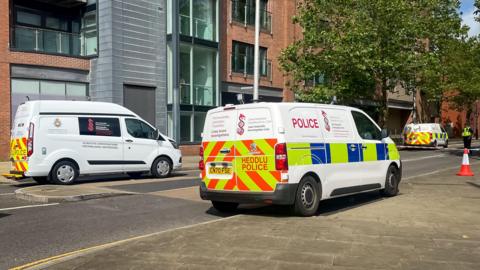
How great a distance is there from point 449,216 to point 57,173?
391 inches

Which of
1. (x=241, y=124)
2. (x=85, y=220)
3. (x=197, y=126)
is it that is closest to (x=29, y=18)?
(x=197, y=126)

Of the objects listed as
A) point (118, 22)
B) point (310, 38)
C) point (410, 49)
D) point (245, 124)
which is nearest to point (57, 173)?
point (245, 124)

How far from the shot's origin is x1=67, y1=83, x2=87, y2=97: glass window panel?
76.5 ft

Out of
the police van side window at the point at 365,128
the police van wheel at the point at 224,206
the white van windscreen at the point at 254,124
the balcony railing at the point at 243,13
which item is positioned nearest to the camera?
the white van windscreen at the point at 254,124

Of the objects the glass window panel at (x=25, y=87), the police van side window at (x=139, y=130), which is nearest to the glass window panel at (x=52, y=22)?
the glass window panel at (x=25, y=87)

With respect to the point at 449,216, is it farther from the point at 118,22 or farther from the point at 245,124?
the point at 118,22

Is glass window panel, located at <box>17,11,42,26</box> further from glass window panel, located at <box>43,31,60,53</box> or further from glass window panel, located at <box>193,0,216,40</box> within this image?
glass window panel, located at <box>193,0,216,40</box>

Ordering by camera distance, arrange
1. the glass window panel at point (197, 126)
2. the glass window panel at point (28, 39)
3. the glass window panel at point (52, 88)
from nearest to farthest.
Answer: the glass window panel at point (28, 39) < the glass window panel at point (52, 88) < the glass window panel at point (197, 126)

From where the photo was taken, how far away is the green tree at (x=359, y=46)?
29234 millimetres

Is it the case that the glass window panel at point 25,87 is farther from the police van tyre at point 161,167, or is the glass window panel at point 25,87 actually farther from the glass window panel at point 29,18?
the police van tyre at point 161,167

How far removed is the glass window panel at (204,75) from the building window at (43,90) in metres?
5.89

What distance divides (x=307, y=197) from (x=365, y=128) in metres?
2.51

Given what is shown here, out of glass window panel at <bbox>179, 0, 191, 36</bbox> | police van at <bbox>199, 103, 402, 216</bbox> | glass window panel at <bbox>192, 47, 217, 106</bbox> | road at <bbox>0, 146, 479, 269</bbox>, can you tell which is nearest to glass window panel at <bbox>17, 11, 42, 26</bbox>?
glass window panel at <bbox>179, 0, 191, 36</bbox>

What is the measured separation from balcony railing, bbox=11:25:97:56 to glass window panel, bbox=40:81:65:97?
141 centimetres
